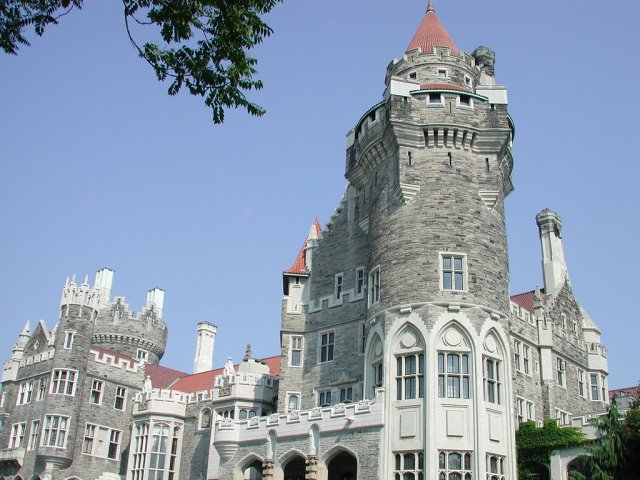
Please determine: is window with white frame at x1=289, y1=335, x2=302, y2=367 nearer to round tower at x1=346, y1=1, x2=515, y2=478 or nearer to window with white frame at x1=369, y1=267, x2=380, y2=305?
round tower at x1=346, y1=1, x2=515, y2=478

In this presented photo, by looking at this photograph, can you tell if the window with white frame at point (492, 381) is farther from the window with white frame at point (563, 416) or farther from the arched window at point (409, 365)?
the window with white frame at point (563, 416)

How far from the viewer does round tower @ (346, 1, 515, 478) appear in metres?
29.0

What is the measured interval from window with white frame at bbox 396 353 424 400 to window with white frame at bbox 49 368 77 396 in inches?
902

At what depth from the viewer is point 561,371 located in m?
39.8

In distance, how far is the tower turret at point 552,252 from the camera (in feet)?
146

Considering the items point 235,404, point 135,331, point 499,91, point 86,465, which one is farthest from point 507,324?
point 135,331

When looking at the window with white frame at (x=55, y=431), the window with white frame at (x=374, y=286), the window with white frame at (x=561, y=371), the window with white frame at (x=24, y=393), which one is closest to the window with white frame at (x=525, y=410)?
the window with white frame at (x=561, y=371)

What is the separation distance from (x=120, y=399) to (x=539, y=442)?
2687 cm

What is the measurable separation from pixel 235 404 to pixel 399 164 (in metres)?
16.2

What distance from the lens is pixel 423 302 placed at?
30859mm

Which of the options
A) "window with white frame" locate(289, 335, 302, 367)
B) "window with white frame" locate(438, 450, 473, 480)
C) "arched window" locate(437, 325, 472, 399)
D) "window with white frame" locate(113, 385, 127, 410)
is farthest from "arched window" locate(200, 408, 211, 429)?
"window with white frame" locate(438, 450, 473, 480)

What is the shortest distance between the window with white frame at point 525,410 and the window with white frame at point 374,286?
8347 millimetres

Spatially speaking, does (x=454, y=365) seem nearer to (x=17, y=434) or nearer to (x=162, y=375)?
(x=17, y=434)

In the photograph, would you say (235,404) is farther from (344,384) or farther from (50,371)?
(50,371)
